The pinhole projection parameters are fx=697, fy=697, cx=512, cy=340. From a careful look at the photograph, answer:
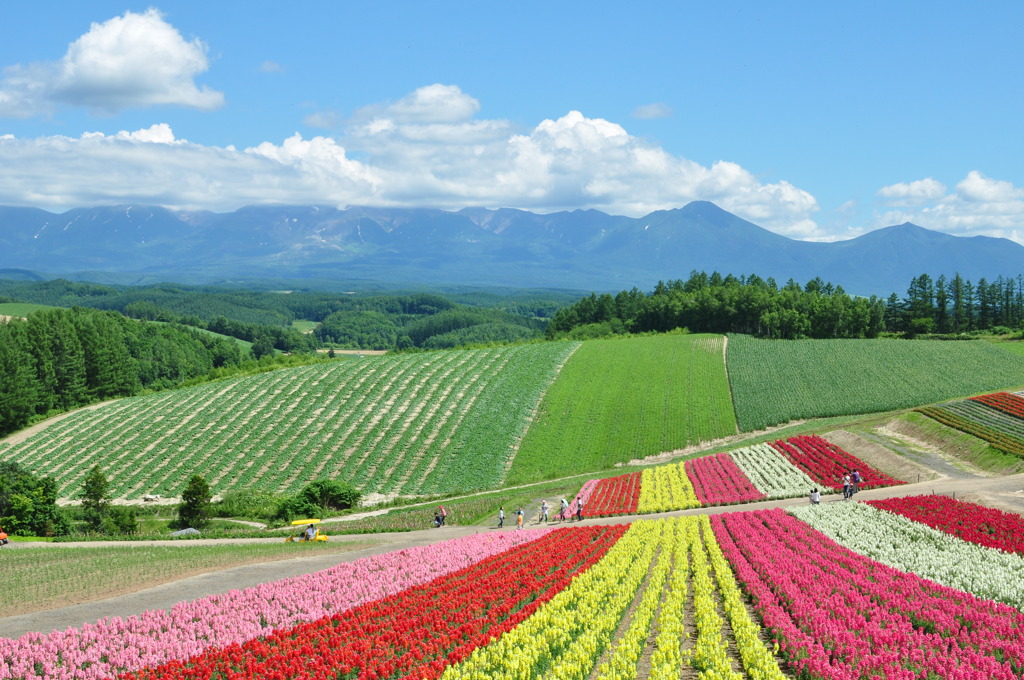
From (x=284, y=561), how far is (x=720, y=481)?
28372mm

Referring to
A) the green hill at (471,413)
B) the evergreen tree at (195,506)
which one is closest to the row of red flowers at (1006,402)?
the green hill at (471,413)

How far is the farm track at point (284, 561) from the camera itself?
19.2m

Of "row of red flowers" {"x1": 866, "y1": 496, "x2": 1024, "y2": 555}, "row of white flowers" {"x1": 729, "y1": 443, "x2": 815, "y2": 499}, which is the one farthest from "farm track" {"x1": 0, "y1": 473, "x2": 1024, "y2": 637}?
"row of red flowers" {"x1": 866, "y1": 496, "x2": 1024, "y2": 555}

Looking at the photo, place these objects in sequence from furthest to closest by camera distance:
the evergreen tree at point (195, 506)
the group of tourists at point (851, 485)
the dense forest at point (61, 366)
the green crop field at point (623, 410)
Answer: the dense forest at point (61, 366), the green crop field at point (623, 410), the evergreen tree at point (195, 506), the group of tourists at point (851, 485)

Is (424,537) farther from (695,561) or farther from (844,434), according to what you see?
(844,434)

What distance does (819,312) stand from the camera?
11612 cm

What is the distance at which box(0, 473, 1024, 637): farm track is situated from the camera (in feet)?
63.2

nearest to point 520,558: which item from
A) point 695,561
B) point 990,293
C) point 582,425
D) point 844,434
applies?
point 695,561

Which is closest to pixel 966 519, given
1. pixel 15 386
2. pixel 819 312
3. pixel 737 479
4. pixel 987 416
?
pixel 737 479

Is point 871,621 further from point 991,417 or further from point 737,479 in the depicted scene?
point 991,417

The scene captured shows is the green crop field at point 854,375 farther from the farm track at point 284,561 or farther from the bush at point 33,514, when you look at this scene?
the bush at point 33,514

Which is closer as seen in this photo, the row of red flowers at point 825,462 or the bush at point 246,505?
the row of red flowers at point 825,462

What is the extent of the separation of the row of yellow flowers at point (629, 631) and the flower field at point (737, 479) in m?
17.2

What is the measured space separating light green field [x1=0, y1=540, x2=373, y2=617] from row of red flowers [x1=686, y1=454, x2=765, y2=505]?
2006 centimetres
